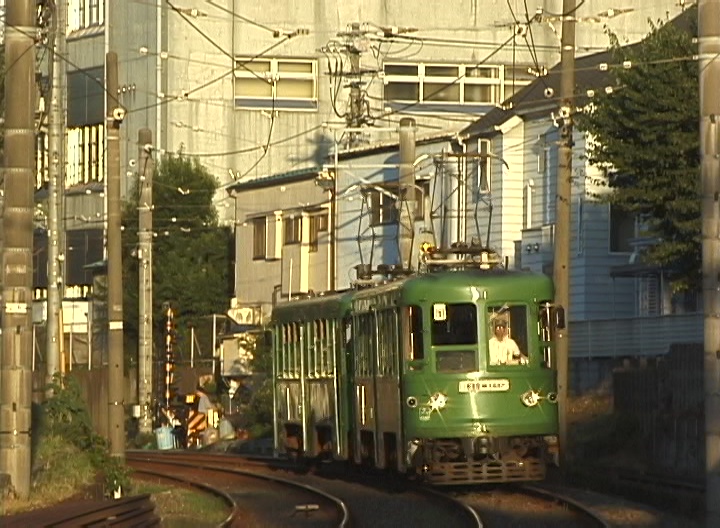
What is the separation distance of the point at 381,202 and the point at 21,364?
32.3 metres

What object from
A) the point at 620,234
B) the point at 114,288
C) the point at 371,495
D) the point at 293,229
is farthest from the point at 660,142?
the point at 293,229

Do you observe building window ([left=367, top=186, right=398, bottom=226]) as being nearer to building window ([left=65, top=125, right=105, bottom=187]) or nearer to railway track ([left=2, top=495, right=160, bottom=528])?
building window ([left=65, top=125, right=105, bottom=187])

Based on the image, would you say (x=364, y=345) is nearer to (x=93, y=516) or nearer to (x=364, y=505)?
(x=364, y=505)

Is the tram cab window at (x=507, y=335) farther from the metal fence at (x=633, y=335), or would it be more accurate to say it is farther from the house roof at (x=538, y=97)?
the house roof at (x=538, y=97)

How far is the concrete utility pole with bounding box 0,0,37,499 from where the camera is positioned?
21953 mm

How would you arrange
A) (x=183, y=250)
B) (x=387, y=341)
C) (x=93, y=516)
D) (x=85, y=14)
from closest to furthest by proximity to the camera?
(x=93, y=516), (x=387, y=341), (x=183, y=250), (x=85, y=14)

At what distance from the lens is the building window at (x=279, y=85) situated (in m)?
63.8

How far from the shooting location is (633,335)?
41344 mm

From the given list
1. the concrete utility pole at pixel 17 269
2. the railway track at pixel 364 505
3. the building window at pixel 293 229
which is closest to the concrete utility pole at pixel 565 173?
the railway track at pixel 364 505

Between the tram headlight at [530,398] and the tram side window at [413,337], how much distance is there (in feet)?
4.16

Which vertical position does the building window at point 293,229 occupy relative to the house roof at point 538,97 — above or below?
below

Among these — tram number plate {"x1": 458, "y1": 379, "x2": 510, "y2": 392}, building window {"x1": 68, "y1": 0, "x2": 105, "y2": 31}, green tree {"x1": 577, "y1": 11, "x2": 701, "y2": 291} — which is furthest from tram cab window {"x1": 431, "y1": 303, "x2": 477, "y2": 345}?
building window {"x1": 68, "y1": 0, "x2": 105, "y2": 31}

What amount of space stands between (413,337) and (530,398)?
1.53 metres

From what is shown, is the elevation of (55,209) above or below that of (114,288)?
above
